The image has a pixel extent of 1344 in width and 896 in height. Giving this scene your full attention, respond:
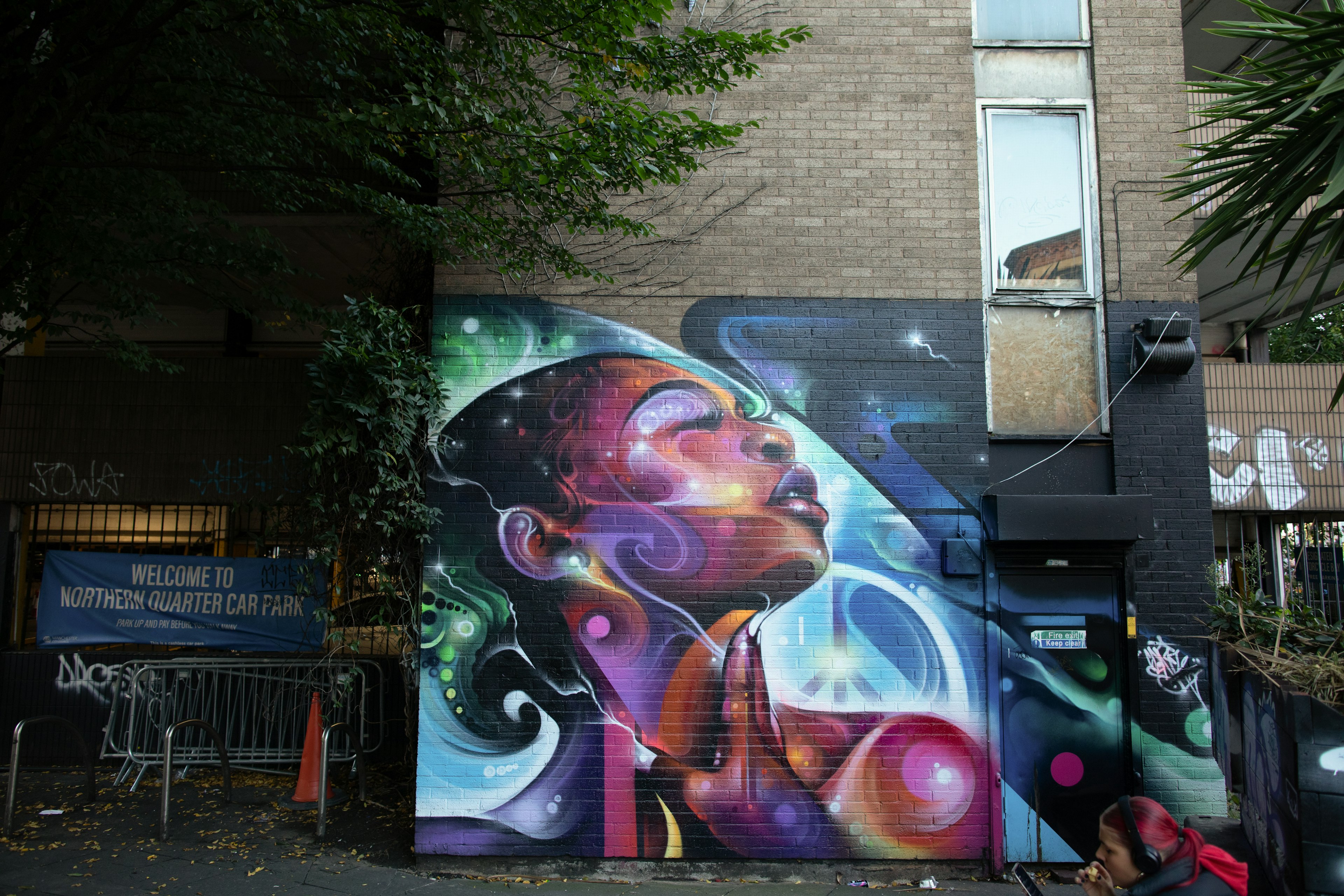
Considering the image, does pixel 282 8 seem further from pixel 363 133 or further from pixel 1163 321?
pixel 1163 321

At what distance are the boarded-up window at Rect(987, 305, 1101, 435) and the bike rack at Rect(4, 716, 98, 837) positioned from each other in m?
7.97

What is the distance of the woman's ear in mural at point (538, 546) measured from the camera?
19.1 ft

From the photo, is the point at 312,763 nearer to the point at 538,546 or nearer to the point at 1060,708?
the point at 538,546

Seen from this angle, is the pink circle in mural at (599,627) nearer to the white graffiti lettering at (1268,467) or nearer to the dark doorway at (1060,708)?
the dark doorway at (1060,708)

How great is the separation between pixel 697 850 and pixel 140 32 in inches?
262

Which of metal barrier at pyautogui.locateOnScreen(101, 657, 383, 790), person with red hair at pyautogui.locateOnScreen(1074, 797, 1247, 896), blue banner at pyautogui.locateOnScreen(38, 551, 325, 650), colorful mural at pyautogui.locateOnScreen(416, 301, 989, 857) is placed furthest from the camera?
blue banner at pyautogui.locateOnScreen(38, 551, 325, 650)

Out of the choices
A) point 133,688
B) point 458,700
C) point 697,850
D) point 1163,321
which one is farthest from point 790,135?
point 133,688

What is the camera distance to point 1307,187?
443 cm

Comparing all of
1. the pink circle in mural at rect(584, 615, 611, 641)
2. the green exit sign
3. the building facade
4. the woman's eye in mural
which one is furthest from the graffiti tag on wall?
the pink circle in mural at rect(584, 615, 611, 641)

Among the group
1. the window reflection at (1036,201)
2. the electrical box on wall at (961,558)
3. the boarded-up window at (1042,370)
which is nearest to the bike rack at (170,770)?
the electrical box on wall at (961,558)

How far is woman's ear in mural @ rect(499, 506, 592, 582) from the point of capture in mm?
5820

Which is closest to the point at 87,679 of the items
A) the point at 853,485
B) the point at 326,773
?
the point at 326,773

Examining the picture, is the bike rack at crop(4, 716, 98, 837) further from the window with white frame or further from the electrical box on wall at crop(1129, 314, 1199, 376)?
the electrical box on wall at crop(1129, 314, 1199, 376)

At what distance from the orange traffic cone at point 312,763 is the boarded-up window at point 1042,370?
6.28 meters
